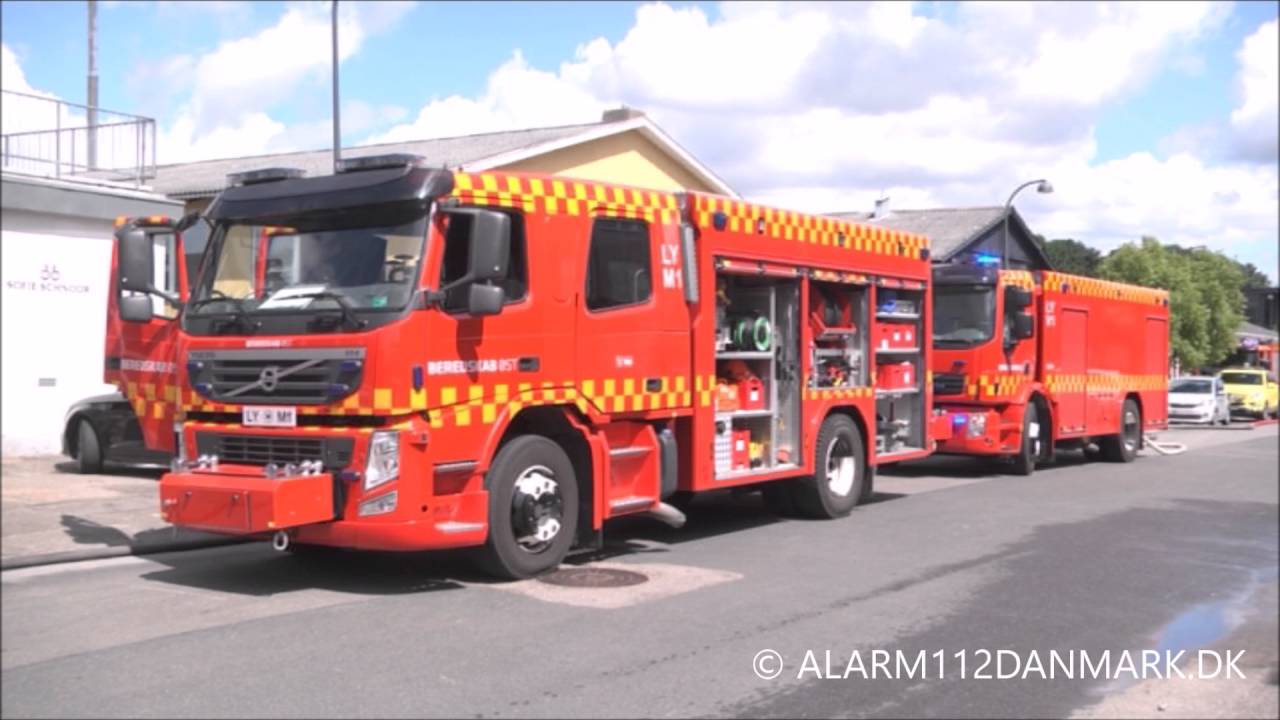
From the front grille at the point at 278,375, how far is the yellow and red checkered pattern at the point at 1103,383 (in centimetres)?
1268

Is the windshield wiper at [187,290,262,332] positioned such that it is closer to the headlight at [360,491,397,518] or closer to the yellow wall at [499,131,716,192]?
the headlight at [360,491,397,518]

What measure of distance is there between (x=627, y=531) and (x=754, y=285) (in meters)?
2.59

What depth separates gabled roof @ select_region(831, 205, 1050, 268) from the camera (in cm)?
2169

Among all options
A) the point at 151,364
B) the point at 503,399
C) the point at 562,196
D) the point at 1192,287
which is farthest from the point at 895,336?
the point at 151,364

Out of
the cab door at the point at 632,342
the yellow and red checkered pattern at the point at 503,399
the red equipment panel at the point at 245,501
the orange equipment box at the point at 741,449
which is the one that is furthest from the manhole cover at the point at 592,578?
the orange equipment box at the point at 741,449

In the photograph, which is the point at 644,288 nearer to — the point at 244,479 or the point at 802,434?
the point at 802,434

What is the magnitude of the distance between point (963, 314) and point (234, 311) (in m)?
11.6

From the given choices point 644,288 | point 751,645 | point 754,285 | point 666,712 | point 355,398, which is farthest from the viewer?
point 754,285

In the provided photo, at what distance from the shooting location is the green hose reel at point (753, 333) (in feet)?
37.0

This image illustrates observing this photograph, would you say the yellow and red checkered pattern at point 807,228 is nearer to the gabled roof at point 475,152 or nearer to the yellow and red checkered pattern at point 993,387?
the yellow and red checkered pattern at point 993,387

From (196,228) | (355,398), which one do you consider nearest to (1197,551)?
(355,398)

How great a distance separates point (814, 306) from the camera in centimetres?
1209

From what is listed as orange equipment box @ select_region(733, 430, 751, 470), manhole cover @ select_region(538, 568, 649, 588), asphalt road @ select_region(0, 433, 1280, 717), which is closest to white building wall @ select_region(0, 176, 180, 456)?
asphalt road @ select_region(0, 433, 1280, 717)

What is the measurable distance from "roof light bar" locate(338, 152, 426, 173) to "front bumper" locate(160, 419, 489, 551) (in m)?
1.77
